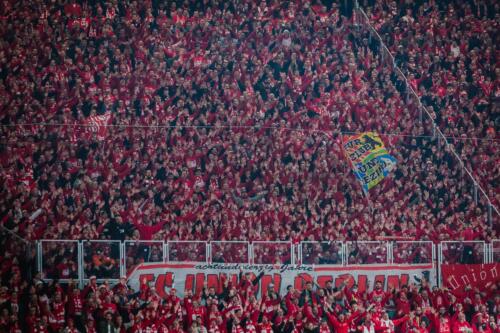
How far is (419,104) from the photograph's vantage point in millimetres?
22812

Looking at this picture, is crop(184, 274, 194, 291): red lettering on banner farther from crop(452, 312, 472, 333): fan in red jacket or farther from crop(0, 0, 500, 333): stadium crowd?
crop(452, 312, 472, 333): fan in red jacket

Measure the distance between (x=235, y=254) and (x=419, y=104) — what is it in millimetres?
8106

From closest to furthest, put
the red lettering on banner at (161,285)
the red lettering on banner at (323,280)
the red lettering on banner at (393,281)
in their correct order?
the red lettering on banner at (161,285)
the red lettering on banner at (323,280)
the red lettering on banner at (393,281)

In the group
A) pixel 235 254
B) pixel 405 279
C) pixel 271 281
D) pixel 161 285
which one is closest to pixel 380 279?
pixel 405 279

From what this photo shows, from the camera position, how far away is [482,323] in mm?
17438

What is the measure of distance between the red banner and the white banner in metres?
0.32

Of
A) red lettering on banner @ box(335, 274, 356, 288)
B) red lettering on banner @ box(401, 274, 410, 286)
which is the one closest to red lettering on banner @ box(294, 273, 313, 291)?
red lettering on banner @ box(335, 274, 356, 288)

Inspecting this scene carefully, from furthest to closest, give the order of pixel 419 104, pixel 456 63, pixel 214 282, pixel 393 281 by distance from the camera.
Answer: pixel 456 63
pixel 419 104
pixel 393 281
pixel 214 282

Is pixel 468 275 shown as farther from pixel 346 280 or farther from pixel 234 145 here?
pixel 234 145

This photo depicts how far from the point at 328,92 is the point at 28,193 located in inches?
344

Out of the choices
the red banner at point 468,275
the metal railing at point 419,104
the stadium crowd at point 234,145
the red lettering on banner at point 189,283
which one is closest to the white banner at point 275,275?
the red lettering on banner at point 189,283

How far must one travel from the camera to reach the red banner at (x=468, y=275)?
1789 cm

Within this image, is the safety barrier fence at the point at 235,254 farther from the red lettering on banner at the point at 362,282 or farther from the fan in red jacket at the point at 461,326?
the fan in red jacket at the point at 461,326

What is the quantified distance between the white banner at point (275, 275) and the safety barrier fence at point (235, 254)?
4.1 inches
